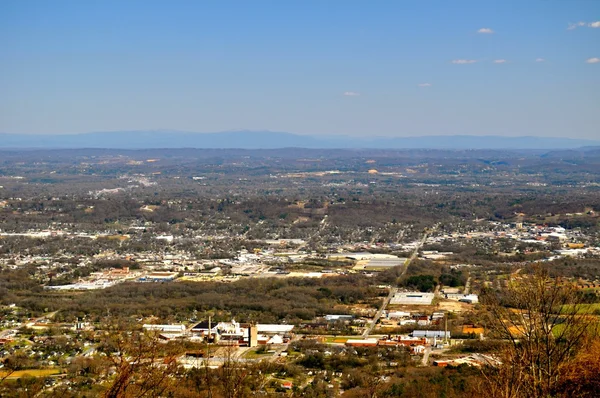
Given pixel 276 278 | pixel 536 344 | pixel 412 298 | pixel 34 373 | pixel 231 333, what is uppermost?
pixel 536 344

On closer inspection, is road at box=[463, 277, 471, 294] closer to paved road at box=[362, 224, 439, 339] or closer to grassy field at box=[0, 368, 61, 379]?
paved road at box=[362, 224, 439, 339]

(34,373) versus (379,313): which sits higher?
(34,373)

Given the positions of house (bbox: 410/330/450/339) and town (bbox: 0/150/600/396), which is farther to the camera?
house (bbox: 410/330/450/339)

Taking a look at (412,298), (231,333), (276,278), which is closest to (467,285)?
(412,298)

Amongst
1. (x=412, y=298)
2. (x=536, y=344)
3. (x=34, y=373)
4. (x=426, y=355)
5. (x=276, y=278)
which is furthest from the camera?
(x=276, y=278)

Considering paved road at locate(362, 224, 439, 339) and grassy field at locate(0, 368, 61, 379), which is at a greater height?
grassy field at locate(0, 368, 61, 379)

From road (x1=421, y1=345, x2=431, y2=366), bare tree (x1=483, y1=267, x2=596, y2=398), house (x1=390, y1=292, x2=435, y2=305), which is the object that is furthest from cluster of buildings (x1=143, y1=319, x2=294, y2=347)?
bare tree (x1=483, y1=267, x2=596, y2=398)

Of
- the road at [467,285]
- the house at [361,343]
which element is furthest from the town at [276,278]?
the house at [361,343]

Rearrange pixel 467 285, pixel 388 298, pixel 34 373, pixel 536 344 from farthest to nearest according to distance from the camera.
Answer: pixel 467 285 → pixel 388 298 → pixel 34 373 → pixel 536 344

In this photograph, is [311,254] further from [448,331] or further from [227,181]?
[227,181]

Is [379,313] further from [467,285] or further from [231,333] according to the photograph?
[467,285]

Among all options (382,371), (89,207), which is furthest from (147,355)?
(89,207)
